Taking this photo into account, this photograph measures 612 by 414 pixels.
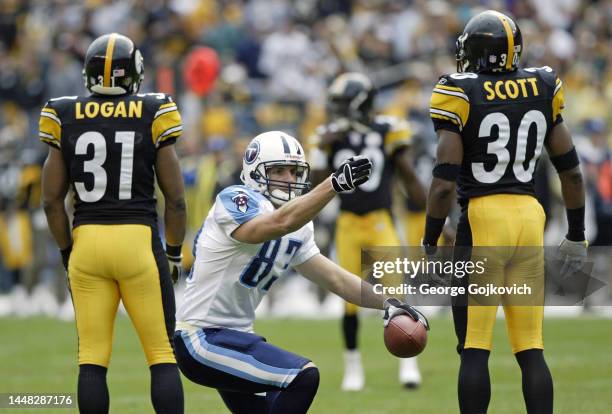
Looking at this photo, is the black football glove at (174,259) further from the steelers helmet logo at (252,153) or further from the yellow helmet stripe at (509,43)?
the yellow helmet stripe at (509,43)

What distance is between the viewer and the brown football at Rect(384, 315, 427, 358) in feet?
17.1

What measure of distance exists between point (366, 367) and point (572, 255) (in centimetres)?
396

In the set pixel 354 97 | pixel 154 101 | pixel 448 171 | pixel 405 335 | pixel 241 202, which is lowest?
pixel 405 335

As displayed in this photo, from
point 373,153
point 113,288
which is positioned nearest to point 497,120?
point 113,288

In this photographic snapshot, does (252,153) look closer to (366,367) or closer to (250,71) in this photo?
(366,367)

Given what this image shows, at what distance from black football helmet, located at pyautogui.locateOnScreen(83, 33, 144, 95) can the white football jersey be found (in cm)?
89

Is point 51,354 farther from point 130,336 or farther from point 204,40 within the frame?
point 204,40

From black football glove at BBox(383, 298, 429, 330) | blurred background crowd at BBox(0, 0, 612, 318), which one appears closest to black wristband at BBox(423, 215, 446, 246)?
black football glove at BBox(383, 298, 429, 330)

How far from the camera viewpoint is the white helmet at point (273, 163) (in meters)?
5.45

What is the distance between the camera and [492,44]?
5648 millimetres

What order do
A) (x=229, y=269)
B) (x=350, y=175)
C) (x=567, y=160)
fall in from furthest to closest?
(x=567, y=160), (x=229, y=269), (x=350, y=175)

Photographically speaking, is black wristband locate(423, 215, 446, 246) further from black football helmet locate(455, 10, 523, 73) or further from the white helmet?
black football helmet locate(455, 10, 523, 73)

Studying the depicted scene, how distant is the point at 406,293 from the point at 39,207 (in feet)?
28.2

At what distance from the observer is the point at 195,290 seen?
5.42 meters
